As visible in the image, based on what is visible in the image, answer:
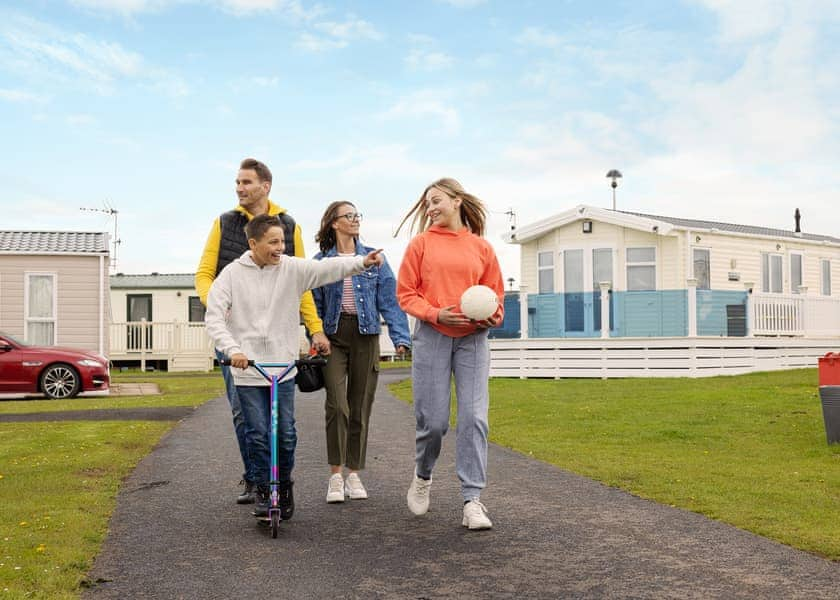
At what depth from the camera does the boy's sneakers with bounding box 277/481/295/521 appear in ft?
19.4

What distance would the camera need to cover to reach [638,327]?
22844 millimetres

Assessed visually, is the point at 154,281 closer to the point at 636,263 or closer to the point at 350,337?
the point at 636,263

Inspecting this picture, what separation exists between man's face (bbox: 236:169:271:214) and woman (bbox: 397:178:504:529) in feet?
3.51

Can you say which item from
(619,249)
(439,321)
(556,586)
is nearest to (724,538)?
(556,586)

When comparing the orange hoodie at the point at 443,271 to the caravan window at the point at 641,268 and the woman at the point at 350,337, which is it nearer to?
the woman at the point at 350,337

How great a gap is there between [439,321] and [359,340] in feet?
3.62

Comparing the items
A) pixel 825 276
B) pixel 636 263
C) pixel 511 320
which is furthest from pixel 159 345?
pixel 825 276

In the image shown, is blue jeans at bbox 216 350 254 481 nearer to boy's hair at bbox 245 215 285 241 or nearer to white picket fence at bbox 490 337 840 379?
boy's hair at bbox 245 215 285 241

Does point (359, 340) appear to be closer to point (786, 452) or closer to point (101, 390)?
point (786, 452)

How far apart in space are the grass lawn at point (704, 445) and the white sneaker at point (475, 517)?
153 centimetres

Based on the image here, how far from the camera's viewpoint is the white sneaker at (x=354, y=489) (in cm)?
677

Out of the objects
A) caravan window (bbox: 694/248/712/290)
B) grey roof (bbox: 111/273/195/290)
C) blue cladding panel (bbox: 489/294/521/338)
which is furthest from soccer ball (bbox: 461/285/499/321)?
grey roof (bbox: 111/273/195/290)

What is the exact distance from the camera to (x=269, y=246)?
5.85 m

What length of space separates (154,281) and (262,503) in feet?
120
